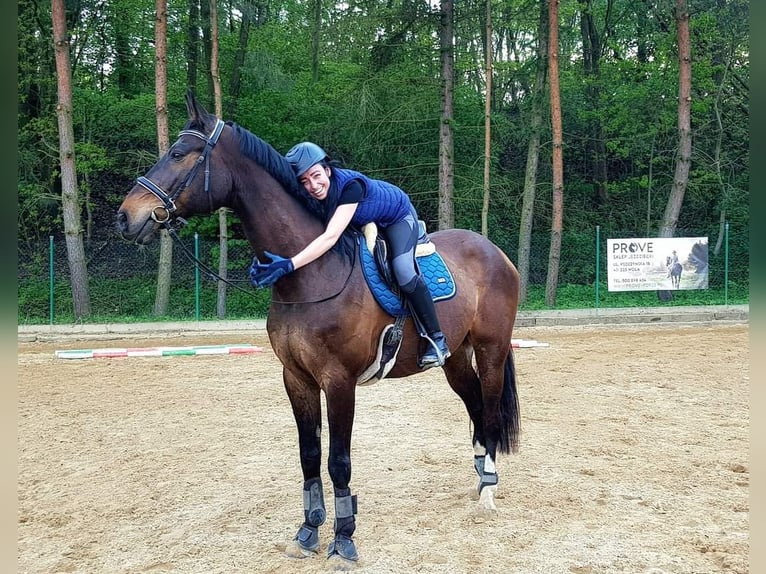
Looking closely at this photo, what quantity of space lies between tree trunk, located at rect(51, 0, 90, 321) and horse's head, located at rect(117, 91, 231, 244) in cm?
1405

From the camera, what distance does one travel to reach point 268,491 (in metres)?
4.86

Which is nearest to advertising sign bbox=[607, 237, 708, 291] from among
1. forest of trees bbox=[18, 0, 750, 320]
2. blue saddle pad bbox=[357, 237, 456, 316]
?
forest of trees bbox=[18, 0, 750, 320]

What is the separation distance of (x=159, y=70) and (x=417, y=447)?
13283mm

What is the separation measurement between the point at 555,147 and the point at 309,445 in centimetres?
1571

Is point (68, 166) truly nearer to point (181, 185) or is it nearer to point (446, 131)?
point (446, 131)

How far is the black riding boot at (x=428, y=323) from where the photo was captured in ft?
13.1

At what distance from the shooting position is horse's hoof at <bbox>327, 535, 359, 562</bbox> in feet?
12.0

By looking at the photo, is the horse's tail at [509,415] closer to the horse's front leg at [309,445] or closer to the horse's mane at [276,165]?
the horse's front leg at [309,445]

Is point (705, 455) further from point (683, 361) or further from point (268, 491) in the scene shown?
point (683, 361)

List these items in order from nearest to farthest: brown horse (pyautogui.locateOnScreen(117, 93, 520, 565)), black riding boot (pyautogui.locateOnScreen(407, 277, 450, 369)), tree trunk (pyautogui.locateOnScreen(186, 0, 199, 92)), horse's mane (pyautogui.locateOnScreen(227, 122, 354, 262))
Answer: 1. brown horse (pyautogui.locateOnScreen(117, 93, 520, 565))
2. horse's mane (pyautogui.locateOnScreen(227, 122, 354, 262))
3. black riding boot (pyautogui.locateOnScreen(407, 277, 450, 369))
4. tree trunk (pyautogui.locateOnScreen(186, 0, 199, 92))

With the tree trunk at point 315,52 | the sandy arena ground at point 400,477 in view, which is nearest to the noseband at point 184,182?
the sandy arena ground at point 400,477

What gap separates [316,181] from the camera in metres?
3.71

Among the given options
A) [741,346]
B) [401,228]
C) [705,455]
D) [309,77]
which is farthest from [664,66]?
[401,228]

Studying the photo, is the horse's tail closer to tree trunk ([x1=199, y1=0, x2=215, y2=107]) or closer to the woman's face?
the woman's face
